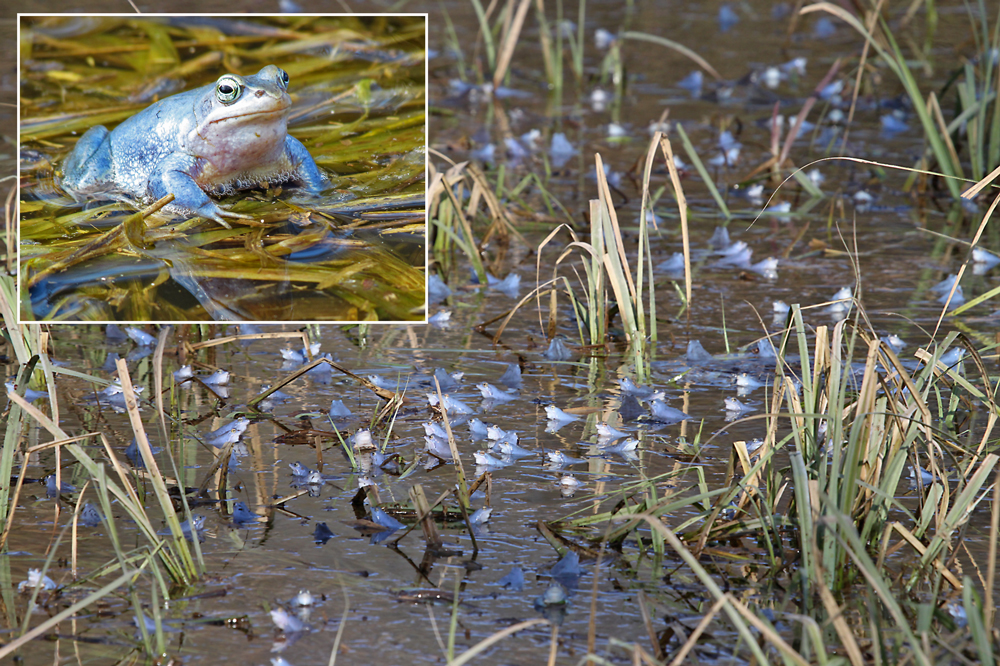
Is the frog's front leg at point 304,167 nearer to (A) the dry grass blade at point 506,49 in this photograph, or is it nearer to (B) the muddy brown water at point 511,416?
(B) the muddy brown water at point 511,416

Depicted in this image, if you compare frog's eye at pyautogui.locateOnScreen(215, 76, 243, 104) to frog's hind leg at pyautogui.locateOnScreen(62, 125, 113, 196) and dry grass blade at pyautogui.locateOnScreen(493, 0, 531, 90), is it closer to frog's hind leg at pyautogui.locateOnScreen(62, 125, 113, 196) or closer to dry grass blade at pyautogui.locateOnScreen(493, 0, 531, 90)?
frog's hind leg at pyautogui.locateOnScreen(62, 125, 113, 196)

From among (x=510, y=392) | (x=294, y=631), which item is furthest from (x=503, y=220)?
(x=294, y=631)

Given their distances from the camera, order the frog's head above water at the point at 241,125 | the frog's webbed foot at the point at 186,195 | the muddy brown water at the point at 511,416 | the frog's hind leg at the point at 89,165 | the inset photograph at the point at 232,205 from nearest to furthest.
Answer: the muddy brown water at the point at 511,416 < the inset photograph at the point at 232,205 < the frog's webbed foot at the point at 186,195 < the frog's hind leg at the point at 89,165 < the frog's head above water at the point at 241,125

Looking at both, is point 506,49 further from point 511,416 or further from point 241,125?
point 511,416

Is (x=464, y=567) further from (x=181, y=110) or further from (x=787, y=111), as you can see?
(x=787, y=111)

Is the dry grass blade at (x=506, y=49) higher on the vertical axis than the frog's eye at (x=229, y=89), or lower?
lower

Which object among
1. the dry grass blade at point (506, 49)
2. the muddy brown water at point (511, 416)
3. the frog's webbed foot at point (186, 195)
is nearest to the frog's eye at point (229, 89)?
the frog's webbed foot at point (186, 195)

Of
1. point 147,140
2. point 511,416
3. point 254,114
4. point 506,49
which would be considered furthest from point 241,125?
point 506,49

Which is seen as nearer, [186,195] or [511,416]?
[186,195]
